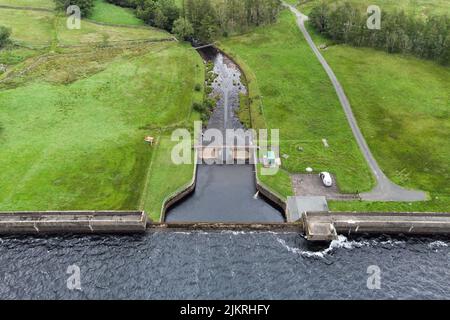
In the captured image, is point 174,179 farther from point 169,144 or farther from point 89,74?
point 89,74

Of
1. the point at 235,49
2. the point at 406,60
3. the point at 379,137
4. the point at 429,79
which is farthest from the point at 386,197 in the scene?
the point at 235,49

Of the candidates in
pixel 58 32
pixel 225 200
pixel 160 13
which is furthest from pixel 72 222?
pixel 160 13

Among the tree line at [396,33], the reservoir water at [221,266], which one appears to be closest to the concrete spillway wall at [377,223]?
the reservoir water at [221,266]

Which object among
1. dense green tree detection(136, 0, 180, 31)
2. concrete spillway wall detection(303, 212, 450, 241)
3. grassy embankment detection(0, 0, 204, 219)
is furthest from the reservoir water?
dense green tree detection(136, 0, 180, 31)

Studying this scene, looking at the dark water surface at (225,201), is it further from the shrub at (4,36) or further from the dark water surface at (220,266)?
the shrub at (4,36)

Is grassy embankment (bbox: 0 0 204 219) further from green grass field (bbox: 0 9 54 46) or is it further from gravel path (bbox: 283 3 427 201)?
gravel path (bbox: 283 3 427 201)

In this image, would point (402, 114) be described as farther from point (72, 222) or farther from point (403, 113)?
point (72, 222)
